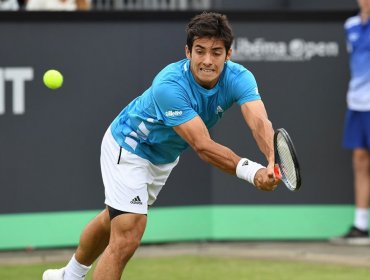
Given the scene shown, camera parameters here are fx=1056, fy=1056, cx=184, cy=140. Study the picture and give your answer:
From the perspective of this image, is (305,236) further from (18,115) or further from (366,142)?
(18,115)

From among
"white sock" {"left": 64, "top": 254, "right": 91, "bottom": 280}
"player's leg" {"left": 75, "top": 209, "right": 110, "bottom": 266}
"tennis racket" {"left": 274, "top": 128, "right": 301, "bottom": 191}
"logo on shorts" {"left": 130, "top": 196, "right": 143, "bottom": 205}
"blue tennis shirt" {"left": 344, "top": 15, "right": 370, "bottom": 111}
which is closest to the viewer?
"tennis racket" {"left": 274, "top": 128, "right": 301, "bottom": 191}

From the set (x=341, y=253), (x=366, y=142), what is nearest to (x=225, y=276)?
(x=341, y=253)

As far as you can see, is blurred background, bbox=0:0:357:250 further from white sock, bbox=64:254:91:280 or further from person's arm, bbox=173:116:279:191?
person's arm, bbox=173:116:279:191

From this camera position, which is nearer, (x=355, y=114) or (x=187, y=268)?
(x=187, y=268)

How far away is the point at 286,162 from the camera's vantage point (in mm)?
5328

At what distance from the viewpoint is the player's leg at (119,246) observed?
588 cm

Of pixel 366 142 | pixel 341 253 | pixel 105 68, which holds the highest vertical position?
pixel 105 68

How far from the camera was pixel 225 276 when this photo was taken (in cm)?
734

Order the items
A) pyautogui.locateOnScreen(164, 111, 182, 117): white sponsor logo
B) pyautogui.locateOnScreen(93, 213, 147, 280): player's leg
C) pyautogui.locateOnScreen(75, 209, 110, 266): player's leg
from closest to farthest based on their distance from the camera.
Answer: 1. pyautogui.locateOnScreen(164, 111, 182, 117): white sponsor logo
2. pyautogui.locateOnScreen(93, 213, 147, 280): player's leg
3. pyautogui.locateOnScreen(75, 209, 110, 266): player's leg

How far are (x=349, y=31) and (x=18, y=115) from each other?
8.90ft

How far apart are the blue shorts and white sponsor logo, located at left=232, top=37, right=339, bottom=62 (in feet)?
1.78

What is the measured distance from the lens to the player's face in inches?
226

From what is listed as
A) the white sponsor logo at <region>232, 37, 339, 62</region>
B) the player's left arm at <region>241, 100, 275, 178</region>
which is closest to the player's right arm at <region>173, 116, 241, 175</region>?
the player's left arm at <region>241, 100, 275, 178</region>

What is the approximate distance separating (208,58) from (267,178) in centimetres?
83
